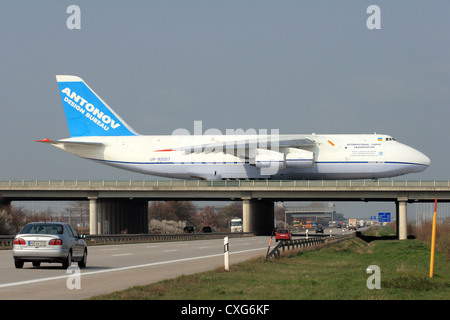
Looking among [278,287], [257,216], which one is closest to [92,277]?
[278,287]

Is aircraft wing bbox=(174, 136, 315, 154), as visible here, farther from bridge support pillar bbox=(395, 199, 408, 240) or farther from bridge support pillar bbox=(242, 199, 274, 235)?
→ bridge support pillar bbox=(395, 199, 408, 240)

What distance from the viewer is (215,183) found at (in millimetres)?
71375

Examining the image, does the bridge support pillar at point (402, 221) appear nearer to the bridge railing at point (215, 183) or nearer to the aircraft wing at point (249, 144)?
the bridge railing at point (215, 183)

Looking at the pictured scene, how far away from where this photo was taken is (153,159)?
73688mm

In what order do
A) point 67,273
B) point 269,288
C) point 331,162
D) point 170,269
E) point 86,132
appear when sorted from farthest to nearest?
point 86,132 → point 331,162 → point 170,269 → point 67,273 → point 269,288

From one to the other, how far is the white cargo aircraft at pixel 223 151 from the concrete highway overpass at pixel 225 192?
1.65 metres

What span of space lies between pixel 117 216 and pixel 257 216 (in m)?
15.2

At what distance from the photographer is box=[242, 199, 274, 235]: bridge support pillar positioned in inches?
2874

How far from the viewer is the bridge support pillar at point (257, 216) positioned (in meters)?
73.0

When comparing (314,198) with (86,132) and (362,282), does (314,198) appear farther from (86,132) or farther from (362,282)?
(362,282)

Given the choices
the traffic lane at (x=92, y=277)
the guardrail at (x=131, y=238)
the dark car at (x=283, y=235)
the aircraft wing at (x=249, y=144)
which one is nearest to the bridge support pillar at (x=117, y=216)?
the aircraft wing at (x=249, y=144)

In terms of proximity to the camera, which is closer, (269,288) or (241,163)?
(269,288)
